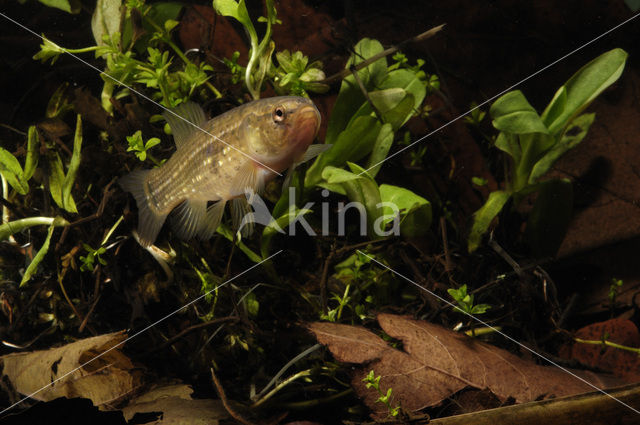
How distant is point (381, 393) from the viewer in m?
1.66

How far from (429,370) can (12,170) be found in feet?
7.51

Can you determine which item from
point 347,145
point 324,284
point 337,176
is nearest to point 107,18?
point 347,145

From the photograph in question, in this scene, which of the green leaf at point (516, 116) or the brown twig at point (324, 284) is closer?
the green leaf at point (516, 116)

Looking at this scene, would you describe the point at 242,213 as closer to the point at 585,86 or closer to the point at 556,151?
the point at 556,151

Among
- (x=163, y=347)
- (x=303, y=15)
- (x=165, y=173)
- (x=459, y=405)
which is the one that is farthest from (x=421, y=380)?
(x=303, y=15)

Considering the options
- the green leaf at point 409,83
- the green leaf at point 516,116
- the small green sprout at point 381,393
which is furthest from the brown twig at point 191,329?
the green leaf at point 516,116

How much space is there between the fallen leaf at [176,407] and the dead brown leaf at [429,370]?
50cm

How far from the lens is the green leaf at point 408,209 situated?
2148mm

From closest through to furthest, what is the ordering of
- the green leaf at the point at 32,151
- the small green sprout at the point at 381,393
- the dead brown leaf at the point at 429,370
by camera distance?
the small green sprout at the point at 381,393, the dead brown leaf at the point at 429,370, the green leaf at the point at 32,151

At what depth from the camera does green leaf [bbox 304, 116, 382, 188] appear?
226cm

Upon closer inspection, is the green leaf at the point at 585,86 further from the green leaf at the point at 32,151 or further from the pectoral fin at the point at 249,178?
the green leaf at the point at 32,151

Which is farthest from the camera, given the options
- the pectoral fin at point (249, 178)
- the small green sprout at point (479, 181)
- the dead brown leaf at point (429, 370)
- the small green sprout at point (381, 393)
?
the small green sprout at point (479, 181)

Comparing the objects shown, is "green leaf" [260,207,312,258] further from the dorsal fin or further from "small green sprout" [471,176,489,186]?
"small green sprout" [471,176,489,186]

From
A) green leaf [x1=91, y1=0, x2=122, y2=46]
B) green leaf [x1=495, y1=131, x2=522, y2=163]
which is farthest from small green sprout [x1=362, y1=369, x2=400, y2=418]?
green leaf [x1=91, y1=0, x2=122, y2=46]
